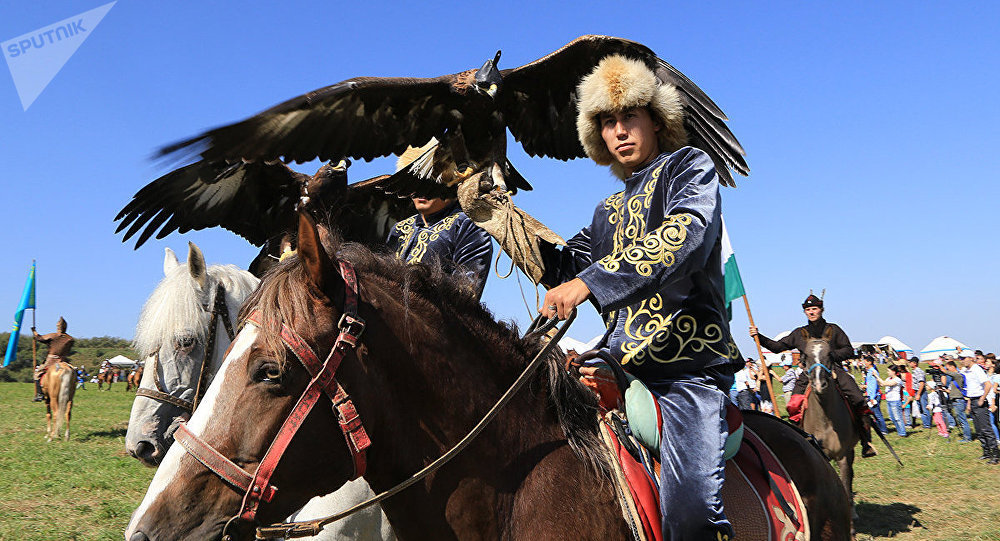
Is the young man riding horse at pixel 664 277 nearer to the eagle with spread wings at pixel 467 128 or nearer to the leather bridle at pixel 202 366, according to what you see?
the eagle with spread wings at pixel 467 128

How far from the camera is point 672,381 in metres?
2.27

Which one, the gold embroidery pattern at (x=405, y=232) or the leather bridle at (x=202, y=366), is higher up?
the gold embroidery pattern at (x=405, y=232)

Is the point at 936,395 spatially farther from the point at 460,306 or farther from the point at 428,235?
the point at 460,306

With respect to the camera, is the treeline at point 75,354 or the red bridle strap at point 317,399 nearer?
the red bridle strap at point 317,399

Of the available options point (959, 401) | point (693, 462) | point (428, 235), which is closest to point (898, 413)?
point (959, 401)

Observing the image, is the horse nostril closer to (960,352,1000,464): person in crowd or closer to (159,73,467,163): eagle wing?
(159,73,467,163): eagle wing

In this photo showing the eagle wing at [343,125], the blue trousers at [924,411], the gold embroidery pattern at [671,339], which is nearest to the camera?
the gold embroidery pattern at [671,339]

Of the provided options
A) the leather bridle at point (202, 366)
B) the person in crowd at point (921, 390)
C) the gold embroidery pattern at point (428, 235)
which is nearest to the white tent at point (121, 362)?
the person in crowd at point (921, 390)

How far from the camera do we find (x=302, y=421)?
1.67 meters

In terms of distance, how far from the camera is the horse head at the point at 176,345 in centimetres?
349

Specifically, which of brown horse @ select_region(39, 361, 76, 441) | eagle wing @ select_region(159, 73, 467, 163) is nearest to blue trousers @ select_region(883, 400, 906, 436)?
eagle wing @ select_region(159, 73, 467, 163)

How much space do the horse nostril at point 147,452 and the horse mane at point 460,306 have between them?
6.98ft

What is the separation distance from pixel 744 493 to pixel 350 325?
153 cm

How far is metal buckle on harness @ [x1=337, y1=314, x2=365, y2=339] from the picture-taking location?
1760mm
